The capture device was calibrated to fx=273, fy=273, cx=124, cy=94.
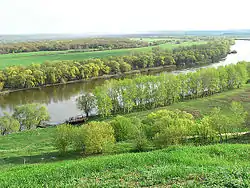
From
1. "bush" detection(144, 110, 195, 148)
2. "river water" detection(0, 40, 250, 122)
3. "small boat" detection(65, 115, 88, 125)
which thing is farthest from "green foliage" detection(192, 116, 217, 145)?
"river water" detection(0, 40, 250, 122)

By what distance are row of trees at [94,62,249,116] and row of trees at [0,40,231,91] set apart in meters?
33.6

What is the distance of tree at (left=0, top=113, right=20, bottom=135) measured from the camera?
4022cm

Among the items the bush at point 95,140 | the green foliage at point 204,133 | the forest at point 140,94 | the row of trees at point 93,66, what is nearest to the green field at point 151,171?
the bush at point 95,140

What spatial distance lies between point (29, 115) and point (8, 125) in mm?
3837

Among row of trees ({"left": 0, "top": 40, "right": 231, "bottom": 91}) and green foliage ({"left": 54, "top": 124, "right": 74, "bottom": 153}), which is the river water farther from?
green foliage ({"left": 54, "top": 124, "right": 74, "bottom": 153})

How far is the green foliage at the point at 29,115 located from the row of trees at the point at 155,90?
9.46m

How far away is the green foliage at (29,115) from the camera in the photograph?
4269 cm

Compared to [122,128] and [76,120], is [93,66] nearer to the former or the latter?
[76,120]

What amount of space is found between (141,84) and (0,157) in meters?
29.0

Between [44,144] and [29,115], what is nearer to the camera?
[44,144]

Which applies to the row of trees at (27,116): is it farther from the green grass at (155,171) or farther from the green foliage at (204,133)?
the green foliage at (204,133)

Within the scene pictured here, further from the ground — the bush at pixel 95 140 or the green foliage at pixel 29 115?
the bush at pixel 95 140

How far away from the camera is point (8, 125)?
4025 centimetres

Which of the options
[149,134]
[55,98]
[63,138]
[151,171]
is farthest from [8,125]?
[151,171]
